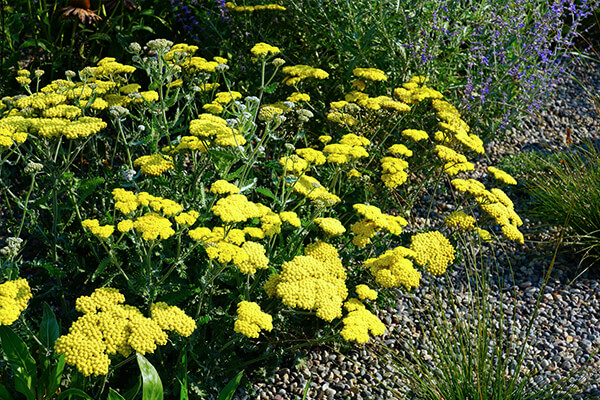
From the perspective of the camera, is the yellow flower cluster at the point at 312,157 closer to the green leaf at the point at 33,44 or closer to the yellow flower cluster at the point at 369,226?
the yellow flower cluster at the point at 369,226

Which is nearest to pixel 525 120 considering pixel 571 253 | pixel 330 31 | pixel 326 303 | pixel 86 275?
pixel 571 253

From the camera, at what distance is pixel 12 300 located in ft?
6.19

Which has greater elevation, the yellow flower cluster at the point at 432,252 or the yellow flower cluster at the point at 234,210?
the yellow flower cluster at the point at 234,210

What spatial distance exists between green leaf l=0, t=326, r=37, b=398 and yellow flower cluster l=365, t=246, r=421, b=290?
1.35 meters

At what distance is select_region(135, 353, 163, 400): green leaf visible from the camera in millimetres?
1991

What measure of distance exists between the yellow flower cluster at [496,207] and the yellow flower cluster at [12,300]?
2022 mm

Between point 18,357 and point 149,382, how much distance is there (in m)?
0.49

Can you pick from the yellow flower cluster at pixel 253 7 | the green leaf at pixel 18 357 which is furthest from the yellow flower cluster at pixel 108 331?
the yellow flower cluster at pixel 253 7

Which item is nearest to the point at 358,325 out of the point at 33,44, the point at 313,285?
the point at 313,285

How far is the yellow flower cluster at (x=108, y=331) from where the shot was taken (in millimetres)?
1810

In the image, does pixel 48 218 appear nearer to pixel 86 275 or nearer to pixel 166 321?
pixel 86 275

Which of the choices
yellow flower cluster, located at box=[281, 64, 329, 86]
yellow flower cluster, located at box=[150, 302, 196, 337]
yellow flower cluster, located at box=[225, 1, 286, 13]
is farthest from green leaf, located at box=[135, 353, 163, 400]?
yellow flower cluster, located at box=[225, 1, 286, 13]

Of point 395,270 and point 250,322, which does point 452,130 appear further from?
point 250,322

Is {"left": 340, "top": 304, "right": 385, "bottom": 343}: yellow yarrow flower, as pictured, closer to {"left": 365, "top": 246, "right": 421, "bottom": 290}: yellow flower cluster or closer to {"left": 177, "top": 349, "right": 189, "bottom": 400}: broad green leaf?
{"left": 365, "top": 246, "right": 421, "bottom": 290}: yellow flower cluster
